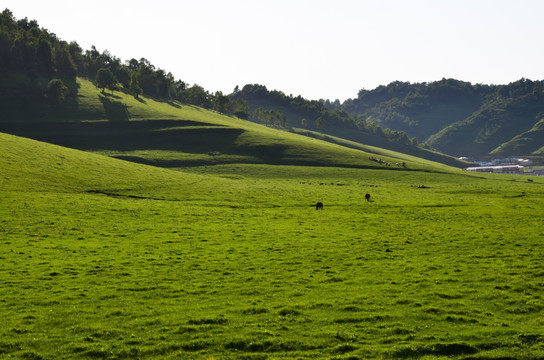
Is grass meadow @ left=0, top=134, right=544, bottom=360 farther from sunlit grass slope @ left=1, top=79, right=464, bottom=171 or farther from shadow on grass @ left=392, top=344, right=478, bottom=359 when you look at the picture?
sunlit grass slope @ left=1, top=79, right=464, bottom=171

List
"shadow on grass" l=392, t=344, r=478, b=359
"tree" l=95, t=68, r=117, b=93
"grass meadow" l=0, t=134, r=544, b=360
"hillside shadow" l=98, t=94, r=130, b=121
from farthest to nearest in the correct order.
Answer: "tree" l=95, t=68, r=117, b=93 < "hillside shadow" l=98, t=94, r=130, b=121 < "grass meadow" l=0, t=134, r=544, b=360 < "shadow on grass" l=392, t=344, r=478, b=359

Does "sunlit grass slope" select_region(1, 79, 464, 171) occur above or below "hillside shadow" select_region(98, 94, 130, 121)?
below

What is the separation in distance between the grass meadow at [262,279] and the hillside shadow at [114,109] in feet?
350

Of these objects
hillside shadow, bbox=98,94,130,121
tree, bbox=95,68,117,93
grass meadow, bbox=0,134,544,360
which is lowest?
grass meadow, bbox=0,134,544,360

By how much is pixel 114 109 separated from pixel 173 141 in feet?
134

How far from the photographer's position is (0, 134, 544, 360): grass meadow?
61.6 feet

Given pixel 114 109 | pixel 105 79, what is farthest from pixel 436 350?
pixel 105 79

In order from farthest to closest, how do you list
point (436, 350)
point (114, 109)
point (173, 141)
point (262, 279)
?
point (114, 109) < point (173, 141) < point (262, 279) < point (436, 350)

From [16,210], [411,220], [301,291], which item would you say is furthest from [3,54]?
[301,291]

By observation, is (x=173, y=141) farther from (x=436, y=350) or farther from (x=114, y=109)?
(x=436, y=350)

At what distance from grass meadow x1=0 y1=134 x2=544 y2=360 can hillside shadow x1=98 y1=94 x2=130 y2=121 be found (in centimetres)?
10669

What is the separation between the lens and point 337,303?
2384 centimetres

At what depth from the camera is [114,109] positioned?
180 m

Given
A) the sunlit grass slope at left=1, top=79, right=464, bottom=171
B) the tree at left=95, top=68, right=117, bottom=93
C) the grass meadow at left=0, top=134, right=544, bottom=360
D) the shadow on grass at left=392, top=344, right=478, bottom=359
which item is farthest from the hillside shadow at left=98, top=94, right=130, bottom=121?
the shadow on grass at left=392, top=344, right=478, bottom=359
